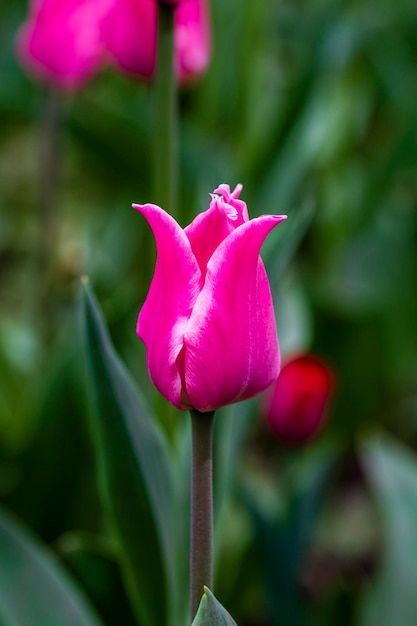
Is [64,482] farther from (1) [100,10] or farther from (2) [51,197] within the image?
(1) [100,10]

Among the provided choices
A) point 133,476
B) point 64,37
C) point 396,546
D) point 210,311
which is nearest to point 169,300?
point 210,311

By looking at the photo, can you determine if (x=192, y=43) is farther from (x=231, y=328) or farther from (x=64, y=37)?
(x=231, y=328)

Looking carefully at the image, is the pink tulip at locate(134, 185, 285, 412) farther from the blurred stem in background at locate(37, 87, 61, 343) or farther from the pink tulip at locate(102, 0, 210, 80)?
the blurred stem in background at locate(37, 87, 61, 343)

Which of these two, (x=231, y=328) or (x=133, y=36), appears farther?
(x=133, y=36)

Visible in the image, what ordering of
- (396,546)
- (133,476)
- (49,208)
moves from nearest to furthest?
1. (133,476)
2. (396,546)
3. (49,208)

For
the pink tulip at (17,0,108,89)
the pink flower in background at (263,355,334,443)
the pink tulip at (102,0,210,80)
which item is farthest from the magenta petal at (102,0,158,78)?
the pink flower in background at (263,355,334,443)

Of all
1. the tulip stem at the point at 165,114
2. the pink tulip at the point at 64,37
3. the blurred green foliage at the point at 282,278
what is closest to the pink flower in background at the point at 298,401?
the blurred green foliage at the point at 282,278

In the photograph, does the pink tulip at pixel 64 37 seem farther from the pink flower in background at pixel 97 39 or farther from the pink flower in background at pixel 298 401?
the pink flower in background at pixel 298 401

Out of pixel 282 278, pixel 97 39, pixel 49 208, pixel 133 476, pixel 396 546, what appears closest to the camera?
pixel 133 476
